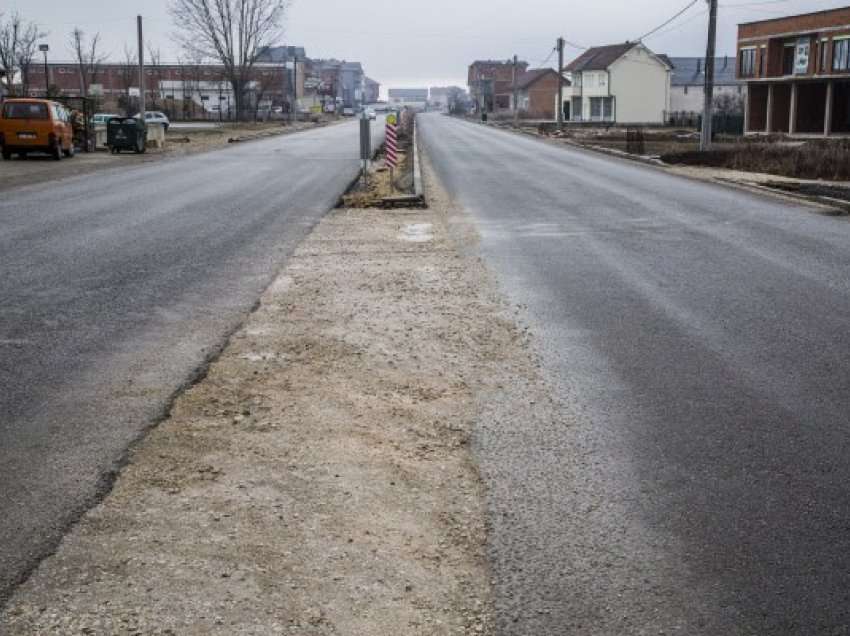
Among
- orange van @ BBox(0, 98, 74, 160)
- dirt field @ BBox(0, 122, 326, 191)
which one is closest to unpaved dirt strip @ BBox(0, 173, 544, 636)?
dirt field @ BBox(0, 122, 326, 191)

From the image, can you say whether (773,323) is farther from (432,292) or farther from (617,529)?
(617,529)

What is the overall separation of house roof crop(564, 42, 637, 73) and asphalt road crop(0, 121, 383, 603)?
286 feet

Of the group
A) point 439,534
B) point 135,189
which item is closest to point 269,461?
point 439,534

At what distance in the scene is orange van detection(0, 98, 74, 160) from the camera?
3394cm

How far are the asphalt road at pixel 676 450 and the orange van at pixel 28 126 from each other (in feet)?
83.2

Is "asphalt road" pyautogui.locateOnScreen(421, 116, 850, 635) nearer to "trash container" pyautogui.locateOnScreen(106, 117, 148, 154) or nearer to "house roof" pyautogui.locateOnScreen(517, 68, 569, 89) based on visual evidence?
"trash container" pyautogui.locateOnScreen(106, 117, 148, 154)

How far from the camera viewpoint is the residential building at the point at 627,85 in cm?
10462

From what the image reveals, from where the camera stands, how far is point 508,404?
6629mm

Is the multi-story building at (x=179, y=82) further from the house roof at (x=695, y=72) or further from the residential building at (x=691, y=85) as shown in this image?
the house roof at (x=695, y=72)

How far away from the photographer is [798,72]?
208 ft

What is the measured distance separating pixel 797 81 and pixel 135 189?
50.5 m

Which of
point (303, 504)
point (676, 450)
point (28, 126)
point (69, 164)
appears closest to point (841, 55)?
point (69, 164)

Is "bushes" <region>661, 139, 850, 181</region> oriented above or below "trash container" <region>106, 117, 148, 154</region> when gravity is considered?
below

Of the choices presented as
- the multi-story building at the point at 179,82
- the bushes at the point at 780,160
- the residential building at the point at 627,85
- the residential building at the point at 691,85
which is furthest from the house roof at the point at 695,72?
the bushes at the point at 780,160
